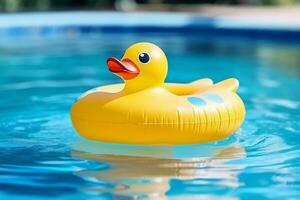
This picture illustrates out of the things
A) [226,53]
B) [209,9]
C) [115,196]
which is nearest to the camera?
[115,196]

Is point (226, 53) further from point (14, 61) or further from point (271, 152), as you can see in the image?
point (271, 152)

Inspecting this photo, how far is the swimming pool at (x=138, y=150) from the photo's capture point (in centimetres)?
388

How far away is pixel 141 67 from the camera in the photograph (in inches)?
179

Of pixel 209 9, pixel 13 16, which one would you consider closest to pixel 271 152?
pixel 13 16

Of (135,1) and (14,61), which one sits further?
(135,1)

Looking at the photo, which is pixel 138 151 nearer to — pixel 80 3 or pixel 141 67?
pixel 141 67

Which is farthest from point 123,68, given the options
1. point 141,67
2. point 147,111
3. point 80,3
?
point 80,3

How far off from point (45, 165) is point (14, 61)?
5.25 m

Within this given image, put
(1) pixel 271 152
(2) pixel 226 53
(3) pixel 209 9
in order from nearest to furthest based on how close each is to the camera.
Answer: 1. (1) pixel 271 152
2. (2) pixel 226 53
3. (3) pixel 209 9

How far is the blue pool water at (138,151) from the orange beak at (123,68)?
1.64ft

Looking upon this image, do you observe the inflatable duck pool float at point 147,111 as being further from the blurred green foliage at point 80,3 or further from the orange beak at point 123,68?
the blurred green foliage at point 80,3

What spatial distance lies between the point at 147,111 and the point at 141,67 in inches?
11.8

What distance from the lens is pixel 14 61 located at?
30.9 ft

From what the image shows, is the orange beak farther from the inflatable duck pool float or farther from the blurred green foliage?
the blurred green foliage
